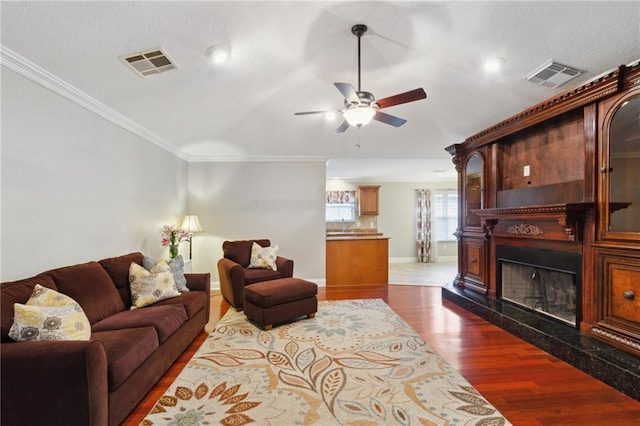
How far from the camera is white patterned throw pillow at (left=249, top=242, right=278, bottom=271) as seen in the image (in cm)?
476

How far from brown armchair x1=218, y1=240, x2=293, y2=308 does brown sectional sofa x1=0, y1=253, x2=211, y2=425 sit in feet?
3.95

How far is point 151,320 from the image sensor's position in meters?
2.50

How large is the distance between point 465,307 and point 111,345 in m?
4.18

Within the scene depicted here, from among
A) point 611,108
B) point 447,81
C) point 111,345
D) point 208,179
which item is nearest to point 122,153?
point 208,179

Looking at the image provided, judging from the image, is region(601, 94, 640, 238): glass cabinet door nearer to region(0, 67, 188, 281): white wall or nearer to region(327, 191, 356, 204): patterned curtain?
region(0, 67, 188, 281): white wall

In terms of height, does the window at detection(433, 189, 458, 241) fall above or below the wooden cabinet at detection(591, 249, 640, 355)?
above

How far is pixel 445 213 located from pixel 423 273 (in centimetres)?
285

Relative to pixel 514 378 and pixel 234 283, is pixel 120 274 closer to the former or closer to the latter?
pixel 234 283

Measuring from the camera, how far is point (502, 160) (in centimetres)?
420

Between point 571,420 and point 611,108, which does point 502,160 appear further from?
point 571,420

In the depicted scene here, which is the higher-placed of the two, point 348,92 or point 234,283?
point 348,92

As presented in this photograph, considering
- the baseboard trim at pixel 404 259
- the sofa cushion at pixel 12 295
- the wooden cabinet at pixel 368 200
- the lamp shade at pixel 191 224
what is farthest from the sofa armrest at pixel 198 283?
the baseboard trim at pixel 404 259

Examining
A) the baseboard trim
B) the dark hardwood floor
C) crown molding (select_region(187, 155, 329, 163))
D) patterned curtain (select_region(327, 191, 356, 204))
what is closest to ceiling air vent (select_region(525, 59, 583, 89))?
the dark hardwood floor

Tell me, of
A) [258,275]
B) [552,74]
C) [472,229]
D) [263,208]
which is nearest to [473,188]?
[472,229]
